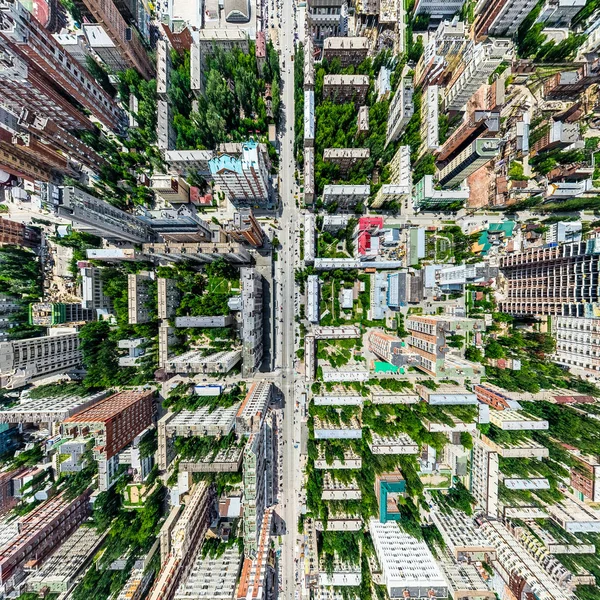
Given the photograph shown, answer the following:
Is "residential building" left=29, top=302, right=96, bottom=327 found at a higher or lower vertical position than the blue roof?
lower

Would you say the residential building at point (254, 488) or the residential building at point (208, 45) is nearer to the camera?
the residential building at point (254, 488)

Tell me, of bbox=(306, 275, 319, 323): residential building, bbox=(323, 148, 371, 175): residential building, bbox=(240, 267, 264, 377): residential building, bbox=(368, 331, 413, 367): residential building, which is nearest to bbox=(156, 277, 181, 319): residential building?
bbox=(240, 267, 264, 377): residential building

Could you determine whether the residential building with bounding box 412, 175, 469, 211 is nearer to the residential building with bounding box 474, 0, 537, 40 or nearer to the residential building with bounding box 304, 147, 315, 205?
the residential building with bounding box 304, 147, 315, 205

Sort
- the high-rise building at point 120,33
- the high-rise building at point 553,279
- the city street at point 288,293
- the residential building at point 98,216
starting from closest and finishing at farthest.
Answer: the residential building at point 98,216
the high-rise building at point 553,279
the high-rise building at point 120,33
the city street at point 288,293

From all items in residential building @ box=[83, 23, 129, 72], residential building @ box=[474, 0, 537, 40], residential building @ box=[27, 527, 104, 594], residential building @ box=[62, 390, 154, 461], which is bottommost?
residential building @ box=[27, 527, 104, 594]

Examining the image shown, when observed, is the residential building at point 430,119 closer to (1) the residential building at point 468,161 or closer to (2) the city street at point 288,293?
(1) the residential building at point 468,161

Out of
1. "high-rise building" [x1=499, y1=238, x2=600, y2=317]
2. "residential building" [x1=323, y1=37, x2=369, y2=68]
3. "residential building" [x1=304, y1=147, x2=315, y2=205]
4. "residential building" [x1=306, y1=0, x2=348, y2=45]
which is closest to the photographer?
"high-rise building" [x1=499, y1=238, x2=600, y2=317]

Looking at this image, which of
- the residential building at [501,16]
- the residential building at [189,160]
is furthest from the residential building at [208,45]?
the residential building at [501,16]

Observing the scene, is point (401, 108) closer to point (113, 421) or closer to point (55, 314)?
point (55, 314)
